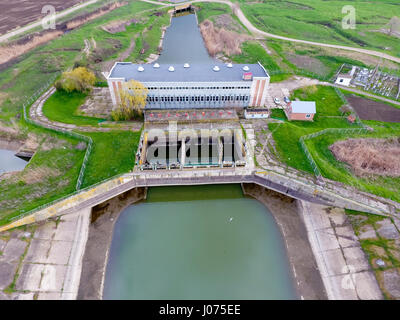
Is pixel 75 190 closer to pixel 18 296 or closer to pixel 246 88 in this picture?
pixel 18 296

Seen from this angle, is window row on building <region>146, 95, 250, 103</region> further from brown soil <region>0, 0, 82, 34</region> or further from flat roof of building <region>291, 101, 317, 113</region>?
brown soil <region>0, 0, 82, 34</region>

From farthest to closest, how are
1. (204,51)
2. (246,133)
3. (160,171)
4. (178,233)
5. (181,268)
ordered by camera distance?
(204,51) → (246,133) → (160,171) → (178,233) → (181,268)

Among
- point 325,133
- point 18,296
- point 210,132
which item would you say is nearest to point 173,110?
point 210,132

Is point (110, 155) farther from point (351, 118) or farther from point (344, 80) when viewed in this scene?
point (344, 80)

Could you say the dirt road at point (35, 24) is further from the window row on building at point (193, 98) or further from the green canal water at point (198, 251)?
the green canal water at point (198, 251)

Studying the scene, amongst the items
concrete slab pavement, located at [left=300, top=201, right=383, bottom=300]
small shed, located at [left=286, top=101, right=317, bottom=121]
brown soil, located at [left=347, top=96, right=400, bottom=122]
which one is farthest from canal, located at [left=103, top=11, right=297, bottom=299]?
brown soil, located at [left=347, top=96, right=400, bottom=122]

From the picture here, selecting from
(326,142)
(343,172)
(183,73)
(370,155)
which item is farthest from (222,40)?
(343,172)

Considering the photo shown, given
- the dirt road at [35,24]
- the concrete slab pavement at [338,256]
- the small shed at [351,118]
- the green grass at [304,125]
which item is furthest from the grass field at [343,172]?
the dirt road at [35,24]
